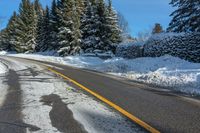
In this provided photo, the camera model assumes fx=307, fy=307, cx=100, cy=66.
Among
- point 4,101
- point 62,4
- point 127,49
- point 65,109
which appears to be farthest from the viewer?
point 62,4

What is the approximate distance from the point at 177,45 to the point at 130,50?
8.35 m

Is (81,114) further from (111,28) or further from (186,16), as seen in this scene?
(111,28)

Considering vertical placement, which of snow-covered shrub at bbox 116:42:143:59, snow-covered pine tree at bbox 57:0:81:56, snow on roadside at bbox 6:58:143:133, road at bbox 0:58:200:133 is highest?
snow-covered pine tree at bbox 57:0:81:56

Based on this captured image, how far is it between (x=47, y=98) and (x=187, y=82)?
22.3ft

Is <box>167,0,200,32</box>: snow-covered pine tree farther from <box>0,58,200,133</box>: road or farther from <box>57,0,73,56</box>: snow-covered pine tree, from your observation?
<box>0,58,200,133</box>: road

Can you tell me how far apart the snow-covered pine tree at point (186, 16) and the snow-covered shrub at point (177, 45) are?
20.2 feet

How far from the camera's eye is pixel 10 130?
5316 mm

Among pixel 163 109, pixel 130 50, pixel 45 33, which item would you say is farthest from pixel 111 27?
pixel 163 109

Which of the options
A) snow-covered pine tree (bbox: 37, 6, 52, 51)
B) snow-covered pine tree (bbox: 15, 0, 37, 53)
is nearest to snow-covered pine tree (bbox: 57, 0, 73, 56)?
snow-covered pine tree (bbox: 37, 6, 52, 51)

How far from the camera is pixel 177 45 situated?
23.0 metres

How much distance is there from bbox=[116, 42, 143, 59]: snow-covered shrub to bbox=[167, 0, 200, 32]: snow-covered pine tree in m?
5.72

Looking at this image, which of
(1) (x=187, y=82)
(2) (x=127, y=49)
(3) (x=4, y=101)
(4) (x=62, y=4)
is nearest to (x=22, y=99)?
(3) (x=4, y=101)

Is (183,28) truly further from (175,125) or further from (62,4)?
(175,125)

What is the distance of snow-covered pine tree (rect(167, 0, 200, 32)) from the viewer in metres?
30.3
